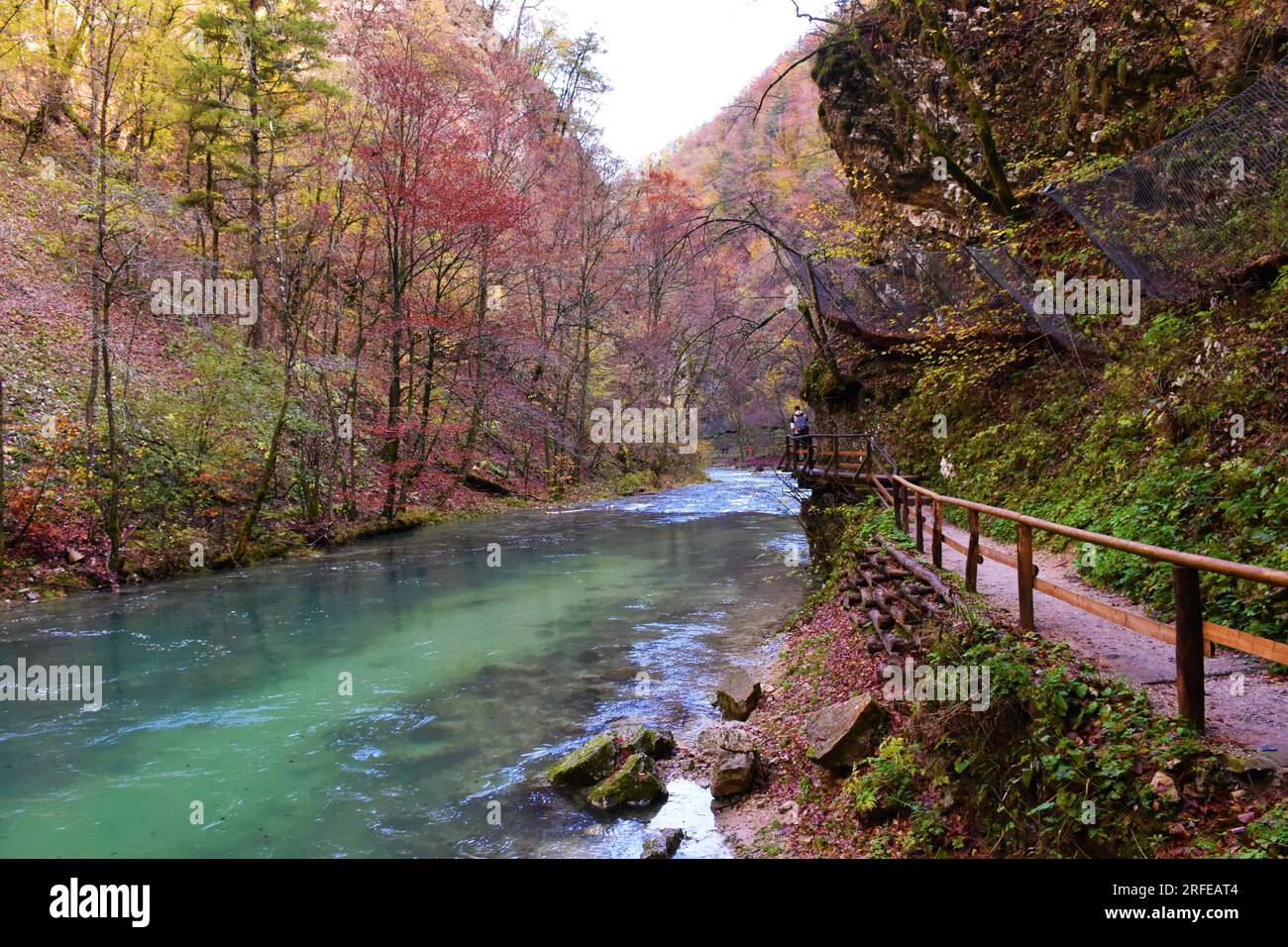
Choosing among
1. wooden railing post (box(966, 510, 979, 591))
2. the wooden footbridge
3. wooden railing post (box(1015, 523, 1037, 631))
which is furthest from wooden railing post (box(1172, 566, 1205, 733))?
wooden railing post (box(966, 510, 979, 591))

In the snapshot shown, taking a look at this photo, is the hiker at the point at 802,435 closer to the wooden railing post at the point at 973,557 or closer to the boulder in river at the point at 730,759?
the wooden railing post at the point at 973,557

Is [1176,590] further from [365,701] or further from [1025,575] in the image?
[365,701]

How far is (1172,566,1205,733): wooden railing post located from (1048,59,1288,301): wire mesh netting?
6673mm

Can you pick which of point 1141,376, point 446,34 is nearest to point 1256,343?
point 1141,376

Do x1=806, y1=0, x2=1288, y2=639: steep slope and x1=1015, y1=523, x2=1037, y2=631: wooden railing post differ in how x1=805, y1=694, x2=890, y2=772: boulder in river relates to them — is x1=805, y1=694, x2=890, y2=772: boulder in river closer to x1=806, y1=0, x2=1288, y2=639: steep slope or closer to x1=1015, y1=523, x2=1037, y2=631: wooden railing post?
x1=1015, y1=523, x2=1037, y2=631: wooden railing post

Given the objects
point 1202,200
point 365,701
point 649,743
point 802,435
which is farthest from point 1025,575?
point 802,435

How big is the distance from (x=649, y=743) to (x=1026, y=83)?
15076mm

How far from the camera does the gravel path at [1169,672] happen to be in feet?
11.2

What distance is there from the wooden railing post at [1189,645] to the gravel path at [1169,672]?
174mm

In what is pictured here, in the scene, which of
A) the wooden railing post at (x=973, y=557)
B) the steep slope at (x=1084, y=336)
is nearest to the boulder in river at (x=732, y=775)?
the wooden railing post at (x=973, y=557)

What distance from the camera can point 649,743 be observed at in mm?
6258

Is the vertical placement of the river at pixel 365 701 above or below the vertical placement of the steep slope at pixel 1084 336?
below

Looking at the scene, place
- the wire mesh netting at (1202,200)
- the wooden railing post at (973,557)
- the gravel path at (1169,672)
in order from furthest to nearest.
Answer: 1. the wire mesh netting at (1202,200)
2. the wooden railing post at (973,557)
3. the gravel path at (1169,672)
